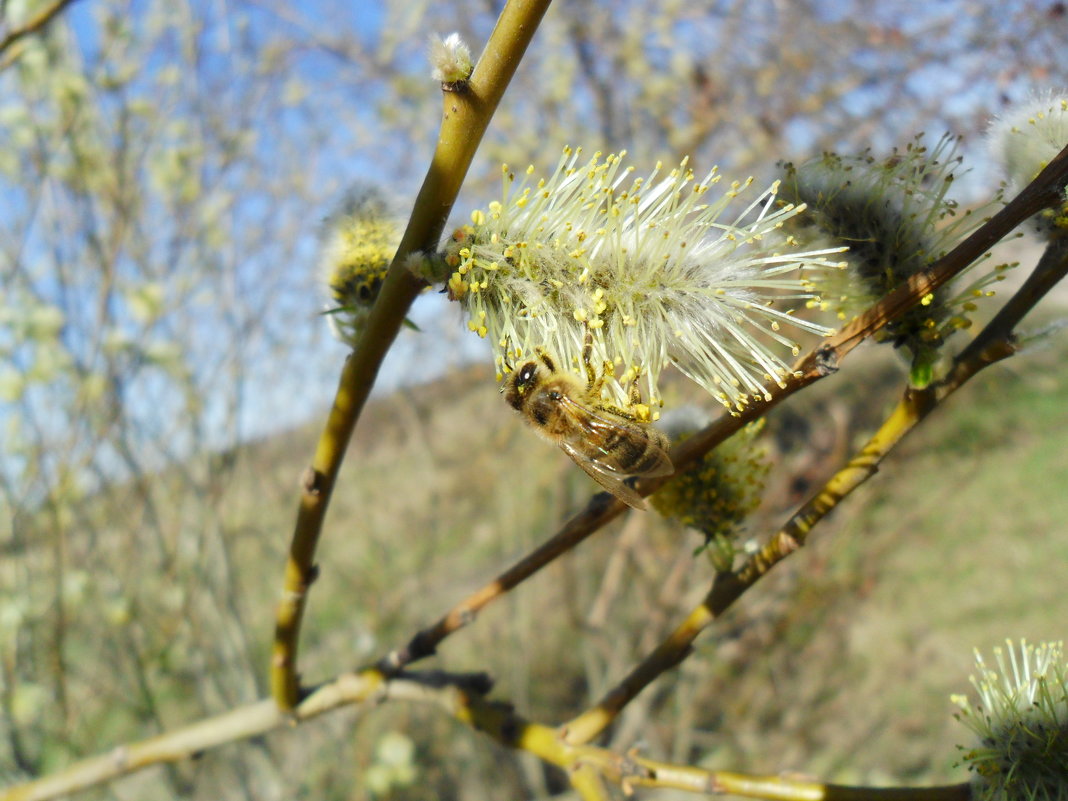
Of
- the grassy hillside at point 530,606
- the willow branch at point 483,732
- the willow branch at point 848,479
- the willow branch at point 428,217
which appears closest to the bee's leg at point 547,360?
the willow branch at point 428,217

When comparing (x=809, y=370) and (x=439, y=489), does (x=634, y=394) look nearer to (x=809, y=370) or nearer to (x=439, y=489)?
(x=809, y=370)

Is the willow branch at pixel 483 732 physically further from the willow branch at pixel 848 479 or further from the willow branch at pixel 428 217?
the willow branch at pixel 428 217

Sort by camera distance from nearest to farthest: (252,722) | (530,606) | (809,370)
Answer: (809,370) < (252,722) < (530,606)

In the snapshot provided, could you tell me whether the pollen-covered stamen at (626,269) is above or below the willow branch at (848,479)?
above

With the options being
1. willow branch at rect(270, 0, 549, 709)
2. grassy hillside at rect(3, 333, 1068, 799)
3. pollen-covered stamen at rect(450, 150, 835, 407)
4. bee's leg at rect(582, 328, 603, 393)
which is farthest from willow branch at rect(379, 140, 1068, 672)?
grassy hillside at rect(3, 333, 1068, 799)

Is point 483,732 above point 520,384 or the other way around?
the other way around

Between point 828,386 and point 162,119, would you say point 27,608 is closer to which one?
point 162,119

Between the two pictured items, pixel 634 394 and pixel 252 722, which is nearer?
pixel 634 394

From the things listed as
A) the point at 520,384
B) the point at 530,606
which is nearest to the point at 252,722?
the point at 520,384
